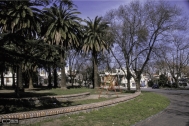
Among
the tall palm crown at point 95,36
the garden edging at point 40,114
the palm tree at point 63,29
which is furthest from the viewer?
the tall palm crown at point 95,36

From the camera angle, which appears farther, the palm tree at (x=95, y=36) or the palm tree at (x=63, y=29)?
the palm tree at (x=95, y=36)

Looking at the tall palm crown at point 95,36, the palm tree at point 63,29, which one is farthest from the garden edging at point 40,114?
the tall palm crown at point 95,36

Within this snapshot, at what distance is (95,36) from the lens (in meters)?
39.1

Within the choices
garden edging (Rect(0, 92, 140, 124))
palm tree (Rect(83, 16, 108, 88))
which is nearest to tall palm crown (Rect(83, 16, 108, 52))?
palm tree (Rect(83, 16, 108, 88))

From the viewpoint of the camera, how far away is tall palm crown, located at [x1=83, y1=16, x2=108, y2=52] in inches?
1525

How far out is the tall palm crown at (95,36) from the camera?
3874 centimetres

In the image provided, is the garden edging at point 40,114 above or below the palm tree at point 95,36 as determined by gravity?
below

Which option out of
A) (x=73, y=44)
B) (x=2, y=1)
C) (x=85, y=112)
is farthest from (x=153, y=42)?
(x=2, y=1)

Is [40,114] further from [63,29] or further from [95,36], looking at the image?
[95,36]

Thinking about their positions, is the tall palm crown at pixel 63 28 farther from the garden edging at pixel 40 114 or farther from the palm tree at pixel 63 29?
the garden edging at pixel 40 114

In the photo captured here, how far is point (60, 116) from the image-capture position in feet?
30.0

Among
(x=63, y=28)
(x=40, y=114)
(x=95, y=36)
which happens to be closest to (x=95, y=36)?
(x=95, y=36)

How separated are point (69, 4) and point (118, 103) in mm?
7195

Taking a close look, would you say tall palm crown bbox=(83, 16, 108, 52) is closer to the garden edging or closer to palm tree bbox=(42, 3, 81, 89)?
palm tree bbox=(42, 3, 81, 89)
